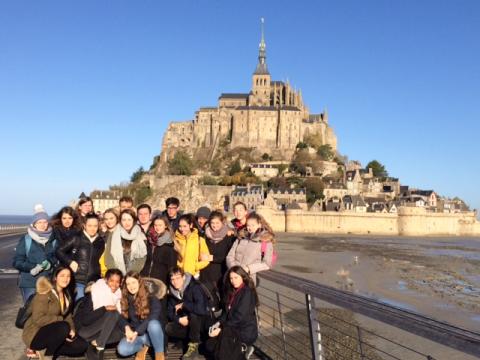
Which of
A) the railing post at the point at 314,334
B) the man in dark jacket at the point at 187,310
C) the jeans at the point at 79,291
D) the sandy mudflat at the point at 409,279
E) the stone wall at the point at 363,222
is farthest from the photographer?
the stone wall at the point at 363,222

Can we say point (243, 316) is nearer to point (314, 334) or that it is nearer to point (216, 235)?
point (314, 334)

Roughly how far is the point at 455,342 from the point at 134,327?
365cm

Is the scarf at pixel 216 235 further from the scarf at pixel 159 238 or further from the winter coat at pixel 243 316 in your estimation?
the winter coat at pixel 243 316

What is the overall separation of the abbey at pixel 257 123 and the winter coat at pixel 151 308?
84.4 metres

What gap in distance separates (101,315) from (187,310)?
0.99 metres

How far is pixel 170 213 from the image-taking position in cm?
764

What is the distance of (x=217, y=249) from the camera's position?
645cm

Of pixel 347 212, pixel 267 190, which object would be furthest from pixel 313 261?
pixel 267 190

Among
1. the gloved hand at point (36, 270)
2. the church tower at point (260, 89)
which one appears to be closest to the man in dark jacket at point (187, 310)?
the gloved hand at point (36, 270)

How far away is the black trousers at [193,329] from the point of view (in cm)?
568

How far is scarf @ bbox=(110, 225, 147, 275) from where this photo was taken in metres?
6.10

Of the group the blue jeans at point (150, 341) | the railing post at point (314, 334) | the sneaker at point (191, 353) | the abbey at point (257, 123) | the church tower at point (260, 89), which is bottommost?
the sneaker at point (191, 353)

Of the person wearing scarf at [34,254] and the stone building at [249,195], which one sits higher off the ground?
the stone building at [249,195]

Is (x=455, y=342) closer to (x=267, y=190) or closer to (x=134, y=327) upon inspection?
(x=134, y=327)
